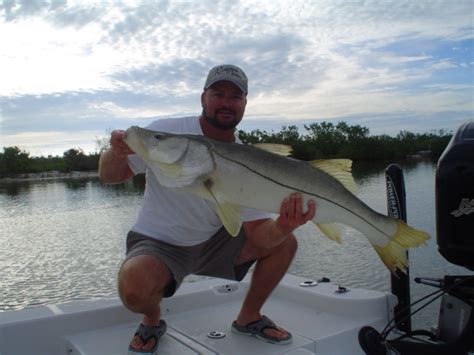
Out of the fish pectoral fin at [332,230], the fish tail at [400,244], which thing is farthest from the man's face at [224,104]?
the fish tail at [400,244]

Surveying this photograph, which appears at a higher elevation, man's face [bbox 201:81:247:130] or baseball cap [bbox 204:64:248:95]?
baseball cap [bbox 204:64:248:95]

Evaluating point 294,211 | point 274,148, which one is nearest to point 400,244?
point 294,211

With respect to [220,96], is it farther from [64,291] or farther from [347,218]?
[64,291]

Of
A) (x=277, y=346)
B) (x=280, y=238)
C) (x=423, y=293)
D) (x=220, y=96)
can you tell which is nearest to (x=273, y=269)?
(x=280, y=238)

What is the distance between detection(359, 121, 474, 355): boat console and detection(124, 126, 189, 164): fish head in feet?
5.38

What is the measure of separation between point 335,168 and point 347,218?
311 millimetres

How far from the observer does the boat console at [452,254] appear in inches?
112

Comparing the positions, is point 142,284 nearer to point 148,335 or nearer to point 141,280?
point 141,280

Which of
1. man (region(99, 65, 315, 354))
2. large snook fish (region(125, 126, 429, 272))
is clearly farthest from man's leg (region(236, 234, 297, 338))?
large snook fish (region(125, 126, 429, 272))

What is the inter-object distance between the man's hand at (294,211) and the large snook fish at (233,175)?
29 mm

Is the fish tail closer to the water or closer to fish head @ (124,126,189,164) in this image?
fish head @ (124,126,189,164)

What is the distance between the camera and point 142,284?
115 inches

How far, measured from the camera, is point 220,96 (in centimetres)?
337

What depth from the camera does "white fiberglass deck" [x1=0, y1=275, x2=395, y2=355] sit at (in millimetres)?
3082
